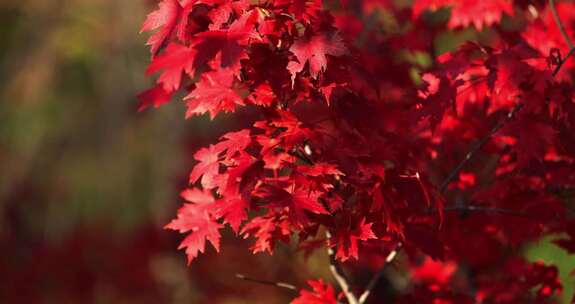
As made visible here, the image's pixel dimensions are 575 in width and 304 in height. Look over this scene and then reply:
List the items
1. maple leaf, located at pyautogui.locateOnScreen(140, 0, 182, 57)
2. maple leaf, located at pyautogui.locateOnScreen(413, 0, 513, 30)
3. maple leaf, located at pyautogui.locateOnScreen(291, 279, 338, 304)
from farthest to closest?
maple leaf, located at pyautogui.locateOnScreen(413, 0, 513, 30)
maple leaf, located at pyautogui.locateOnScreen(291, 279, 338, 304)
maple leaf, located at pyautogui.locateOnScreen(140, 0, 182, 57)

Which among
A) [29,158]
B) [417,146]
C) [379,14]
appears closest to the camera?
[417,146]

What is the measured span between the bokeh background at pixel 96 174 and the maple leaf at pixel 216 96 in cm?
387

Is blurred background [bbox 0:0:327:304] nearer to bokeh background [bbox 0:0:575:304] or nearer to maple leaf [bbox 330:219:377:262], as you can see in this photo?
bokeh background [bbox 0:0:575:304]

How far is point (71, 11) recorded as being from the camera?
31.0 ft

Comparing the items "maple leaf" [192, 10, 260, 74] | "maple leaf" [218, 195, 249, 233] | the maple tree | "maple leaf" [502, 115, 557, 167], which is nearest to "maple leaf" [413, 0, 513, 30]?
the maple tree

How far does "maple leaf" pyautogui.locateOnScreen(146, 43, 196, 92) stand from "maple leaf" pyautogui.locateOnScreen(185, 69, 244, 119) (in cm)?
16

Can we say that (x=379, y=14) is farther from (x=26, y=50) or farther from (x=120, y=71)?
(x=26, y=50)

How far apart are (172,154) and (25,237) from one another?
201 cm

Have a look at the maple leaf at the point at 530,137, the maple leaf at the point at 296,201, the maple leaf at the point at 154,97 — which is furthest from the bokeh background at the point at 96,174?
the maple leaf at the point at 296,201

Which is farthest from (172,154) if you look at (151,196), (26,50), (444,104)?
(444,104)

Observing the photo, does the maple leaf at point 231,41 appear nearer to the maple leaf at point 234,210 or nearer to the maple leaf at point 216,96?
the maple leaf at point 216,96

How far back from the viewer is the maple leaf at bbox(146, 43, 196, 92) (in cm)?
208

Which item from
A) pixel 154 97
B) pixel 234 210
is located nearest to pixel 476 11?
pixel 154 97

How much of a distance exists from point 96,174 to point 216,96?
6.82 m
